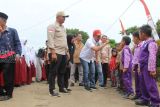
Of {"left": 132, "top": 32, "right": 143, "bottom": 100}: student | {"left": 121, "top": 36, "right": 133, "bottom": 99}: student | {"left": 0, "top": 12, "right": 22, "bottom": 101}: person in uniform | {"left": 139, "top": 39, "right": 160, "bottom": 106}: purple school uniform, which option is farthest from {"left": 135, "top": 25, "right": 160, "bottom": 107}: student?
{"left": 0, "top": 12, "right": 22, "bottom": 101}: person in uniform

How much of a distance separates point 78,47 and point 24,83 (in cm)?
226

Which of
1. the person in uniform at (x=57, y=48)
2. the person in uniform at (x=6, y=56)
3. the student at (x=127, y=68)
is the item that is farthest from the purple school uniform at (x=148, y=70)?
the person in uniform at (x=6, y=56)

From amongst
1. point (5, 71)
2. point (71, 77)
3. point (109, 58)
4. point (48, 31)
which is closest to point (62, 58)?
point (48, 31)

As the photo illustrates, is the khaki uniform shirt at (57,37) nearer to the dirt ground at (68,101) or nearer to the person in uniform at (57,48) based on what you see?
the person in uniform at (57,48)

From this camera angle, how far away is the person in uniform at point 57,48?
10.1m

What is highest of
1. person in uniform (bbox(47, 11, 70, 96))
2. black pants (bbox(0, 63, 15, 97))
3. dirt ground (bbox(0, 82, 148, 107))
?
person in uniform (bbox(47, 11, 70, 96))

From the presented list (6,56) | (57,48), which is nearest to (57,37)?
(57,48)

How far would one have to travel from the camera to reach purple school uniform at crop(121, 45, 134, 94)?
439 inches

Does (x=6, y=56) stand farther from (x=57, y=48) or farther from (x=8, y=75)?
(x=57, y=48)

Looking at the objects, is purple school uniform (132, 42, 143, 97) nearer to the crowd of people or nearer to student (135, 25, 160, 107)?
the crowd of people

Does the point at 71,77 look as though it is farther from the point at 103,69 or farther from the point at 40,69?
the point at 40,69

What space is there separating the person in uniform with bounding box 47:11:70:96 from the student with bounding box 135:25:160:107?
6.73 feet

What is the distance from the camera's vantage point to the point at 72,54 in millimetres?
13453

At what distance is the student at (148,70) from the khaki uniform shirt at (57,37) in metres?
2.07
